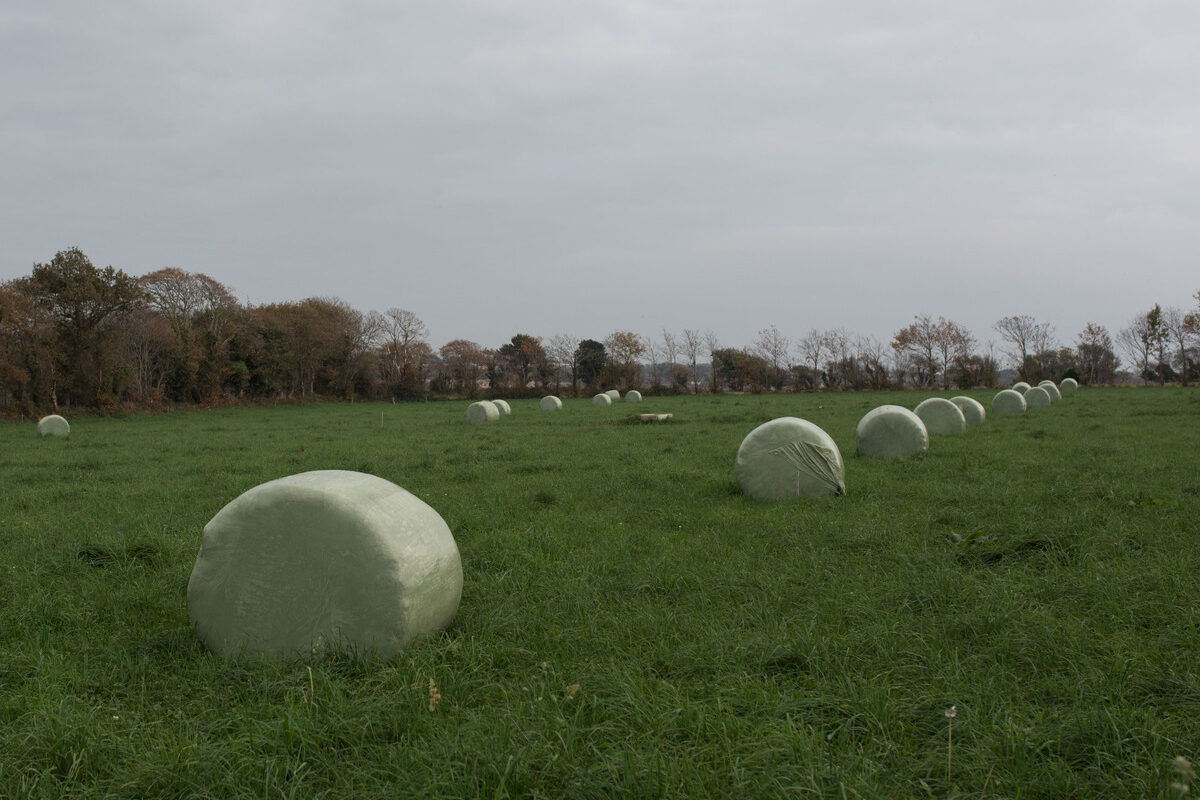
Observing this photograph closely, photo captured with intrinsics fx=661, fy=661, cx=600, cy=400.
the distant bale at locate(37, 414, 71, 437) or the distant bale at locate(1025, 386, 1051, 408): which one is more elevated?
the distant bale at locate(37, 414, 71, 437)

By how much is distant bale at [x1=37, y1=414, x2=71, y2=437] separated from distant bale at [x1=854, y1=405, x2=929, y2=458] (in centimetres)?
2309

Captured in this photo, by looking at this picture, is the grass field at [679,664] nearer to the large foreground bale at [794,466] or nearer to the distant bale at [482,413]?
the large foreground bale at [794,466]

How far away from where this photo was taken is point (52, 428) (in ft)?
68.0

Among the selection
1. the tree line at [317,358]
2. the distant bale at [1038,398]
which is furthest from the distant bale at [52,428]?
the distant bale at [1038,398]

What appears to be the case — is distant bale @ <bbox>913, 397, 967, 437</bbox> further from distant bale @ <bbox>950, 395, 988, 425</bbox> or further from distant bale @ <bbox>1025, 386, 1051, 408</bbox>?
distant bale @ <bbox>1025, 386, 1051, 408</bbox>

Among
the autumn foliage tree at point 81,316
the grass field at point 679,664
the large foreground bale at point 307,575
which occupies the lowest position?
the grass field at point 679,664

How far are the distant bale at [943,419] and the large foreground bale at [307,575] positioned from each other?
1429 centimetres

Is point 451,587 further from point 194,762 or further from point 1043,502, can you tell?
point 1043,502

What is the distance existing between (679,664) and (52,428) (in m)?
24.5

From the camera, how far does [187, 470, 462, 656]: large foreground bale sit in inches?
147

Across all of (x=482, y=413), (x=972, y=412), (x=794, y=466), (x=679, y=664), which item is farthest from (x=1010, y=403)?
(x=679, y=664)

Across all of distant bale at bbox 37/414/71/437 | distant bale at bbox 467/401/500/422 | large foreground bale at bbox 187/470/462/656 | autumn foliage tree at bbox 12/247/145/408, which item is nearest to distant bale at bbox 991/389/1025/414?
distant bale at bbox 467/401/500/422

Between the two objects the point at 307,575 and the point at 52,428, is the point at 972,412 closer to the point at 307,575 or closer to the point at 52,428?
the point at 307,575

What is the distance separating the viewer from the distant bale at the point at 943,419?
1520 cm
